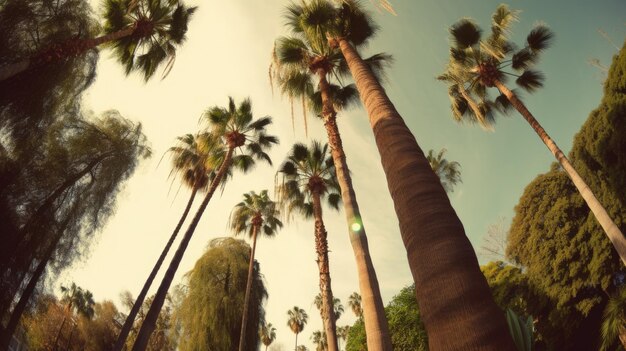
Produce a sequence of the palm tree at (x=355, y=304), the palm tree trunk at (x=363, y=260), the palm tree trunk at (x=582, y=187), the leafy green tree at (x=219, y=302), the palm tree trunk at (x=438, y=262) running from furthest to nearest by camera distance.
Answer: the palm tree at (x=355, y=304)
the leafy green tree at (x=219, y=302)
the palm tree trunk at (x=582, y=187)
the palm tree trunk at (x=363, y=260)
the palm tree trunk at (x=438, y=262)

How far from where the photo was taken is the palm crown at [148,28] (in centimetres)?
1207

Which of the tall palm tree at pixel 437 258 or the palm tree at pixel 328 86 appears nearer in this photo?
the tall palm tree at pixel 437 258

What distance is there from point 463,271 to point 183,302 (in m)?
23.3

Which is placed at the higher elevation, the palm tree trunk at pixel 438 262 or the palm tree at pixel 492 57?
the palm tree at pixel 492 57

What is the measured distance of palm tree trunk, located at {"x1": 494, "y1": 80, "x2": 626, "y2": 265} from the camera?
29.4ft

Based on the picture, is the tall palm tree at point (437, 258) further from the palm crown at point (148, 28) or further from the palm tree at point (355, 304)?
the palm tree at point (355, 304)

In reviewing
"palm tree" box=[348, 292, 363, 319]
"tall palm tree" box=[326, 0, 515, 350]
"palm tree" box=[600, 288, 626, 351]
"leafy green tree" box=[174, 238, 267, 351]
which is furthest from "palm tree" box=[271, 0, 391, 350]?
"palm tree" box=[348, 292, 363, 319]

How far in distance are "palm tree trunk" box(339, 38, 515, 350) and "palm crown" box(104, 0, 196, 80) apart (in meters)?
12.3

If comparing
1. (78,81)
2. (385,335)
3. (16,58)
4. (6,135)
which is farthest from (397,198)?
(78,81)

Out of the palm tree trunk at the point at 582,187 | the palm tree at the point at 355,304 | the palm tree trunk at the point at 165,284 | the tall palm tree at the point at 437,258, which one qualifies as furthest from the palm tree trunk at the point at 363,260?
the palm tree at the point at 355,304

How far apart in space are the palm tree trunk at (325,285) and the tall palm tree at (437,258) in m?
8.89

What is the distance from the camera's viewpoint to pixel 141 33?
12.1 metres

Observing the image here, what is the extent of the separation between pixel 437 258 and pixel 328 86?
32.4 ft

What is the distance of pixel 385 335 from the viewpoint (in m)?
6.26
